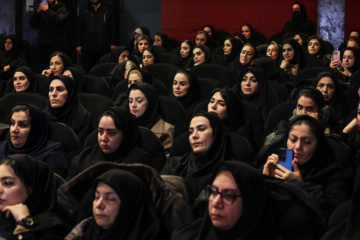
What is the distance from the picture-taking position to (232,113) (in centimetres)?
439

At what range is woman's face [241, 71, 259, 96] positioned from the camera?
5320mm

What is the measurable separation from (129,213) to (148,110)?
2034 millimetres

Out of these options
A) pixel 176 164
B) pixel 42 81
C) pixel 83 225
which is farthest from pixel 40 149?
pixel 42 81

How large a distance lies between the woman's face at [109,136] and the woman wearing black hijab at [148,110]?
800 mm

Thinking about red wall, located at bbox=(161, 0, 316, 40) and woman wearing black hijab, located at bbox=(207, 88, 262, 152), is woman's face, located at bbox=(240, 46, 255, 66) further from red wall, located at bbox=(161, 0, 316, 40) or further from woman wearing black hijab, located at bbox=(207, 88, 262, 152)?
red wall, located at bbox=(161, 0, 316, 40)

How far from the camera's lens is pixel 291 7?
1052 cm

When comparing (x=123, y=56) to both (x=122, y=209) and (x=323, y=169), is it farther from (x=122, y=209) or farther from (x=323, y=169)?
(x=122, y=209)

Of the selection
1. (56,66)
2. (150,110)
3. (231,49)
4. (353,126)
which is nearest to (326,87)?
(353,126)

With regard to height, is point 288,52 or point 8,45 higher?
point 8,45

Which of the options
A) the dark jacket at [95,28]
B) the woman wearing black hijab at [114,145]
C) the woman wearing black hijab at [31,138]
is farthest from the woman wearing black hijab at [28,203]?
the dark jacket at [95,28]

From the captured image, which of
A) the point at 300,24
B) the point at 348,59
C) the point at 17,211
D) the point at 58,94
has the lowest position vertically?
the point at 17,211

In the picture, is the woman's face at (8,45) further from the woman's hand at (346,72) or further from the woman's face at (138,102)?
the woman's hand at (346,72)

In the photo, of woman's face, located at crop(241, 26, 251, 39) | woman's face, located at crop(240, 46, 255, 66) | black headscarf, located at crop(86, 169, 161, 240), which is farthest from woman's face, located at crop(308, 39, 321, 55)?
black headscarf, located at crop(86, 169, 161, 240)

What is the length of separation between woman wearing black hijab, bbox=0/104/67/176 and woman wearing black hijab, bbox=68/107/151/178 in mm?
169
